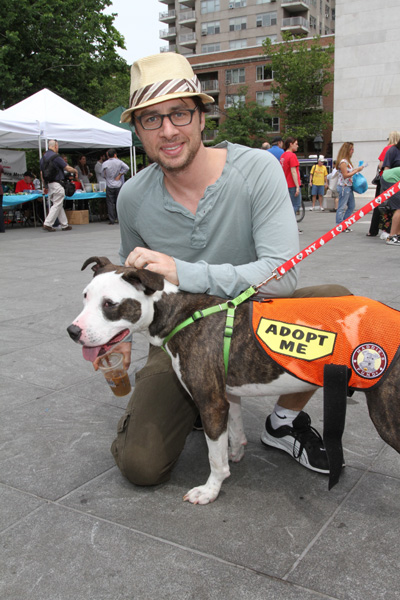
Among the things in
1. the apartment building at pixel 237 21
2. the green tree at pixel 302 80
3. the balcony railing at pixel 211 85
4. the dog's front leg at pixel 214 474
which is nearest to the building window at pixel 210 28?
the apartment building at pixel 237 21

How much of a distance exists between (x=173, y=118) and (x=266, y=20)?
86.7 m

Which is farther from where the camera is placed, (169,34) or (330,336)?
(169,34)

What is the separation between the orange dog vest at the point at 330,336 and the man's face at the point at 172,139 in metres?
1.00

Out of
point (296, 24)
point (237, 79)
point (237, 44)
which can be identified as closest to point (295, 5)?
point (296, 24)

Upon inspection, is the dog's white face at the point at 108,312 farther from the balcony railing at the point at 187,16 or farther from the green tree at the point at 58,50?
the balcony railing at the point at 187,16

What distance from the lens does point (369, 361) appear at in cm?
221

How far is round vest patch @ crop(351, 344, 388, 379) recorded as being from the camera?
2.19 m

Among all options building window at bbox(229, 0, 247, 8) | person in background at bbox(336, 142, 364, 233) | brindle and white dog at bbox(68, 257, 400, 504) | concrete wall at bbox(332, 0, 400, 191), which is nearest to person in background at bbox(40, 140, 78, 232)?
person in background at bbox(336, 142, 364, 233)

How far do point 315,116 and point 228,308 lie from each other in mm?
61135

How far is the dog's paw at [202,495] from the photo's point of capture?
2691 mm

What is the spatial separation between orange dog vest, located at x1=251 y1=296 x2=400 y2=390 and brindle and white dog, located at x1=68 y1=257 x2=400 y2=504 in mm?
90

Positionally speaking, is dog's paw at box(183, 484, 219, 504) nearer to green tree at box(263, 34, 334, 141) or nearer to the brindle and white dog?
the brindle and white dog

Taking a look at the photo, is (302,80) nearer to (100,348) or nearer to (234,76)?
(234,76)

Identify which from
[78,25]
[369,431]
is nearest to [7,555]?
[369,431]
